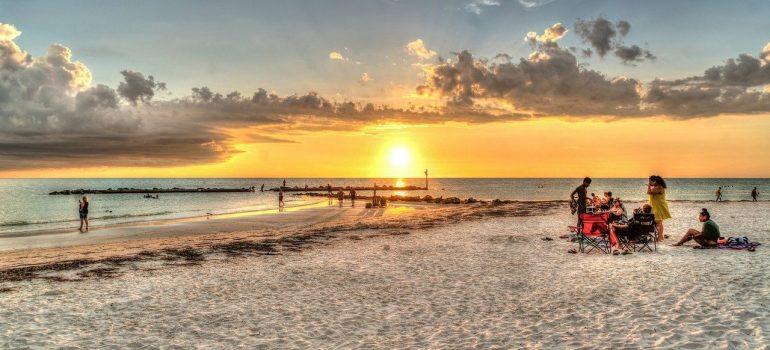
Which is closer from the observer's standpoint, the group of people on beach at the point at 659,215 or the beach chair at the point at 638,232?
the beach chair at the point at 638,232

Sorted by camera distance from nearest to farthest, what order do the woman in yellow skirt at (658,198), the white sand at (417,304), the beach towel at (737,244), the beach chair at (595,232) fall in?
the white sand at (417,304) → the beach towel at (737,244) → the beach chair at (595,232) → the woman in yellow skirt at (658,198)

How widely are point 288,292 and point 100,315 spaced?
3676 mm

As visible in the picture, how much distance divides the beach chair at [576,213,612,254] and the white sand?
90cm

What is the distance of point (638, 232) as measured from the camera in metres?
14.5

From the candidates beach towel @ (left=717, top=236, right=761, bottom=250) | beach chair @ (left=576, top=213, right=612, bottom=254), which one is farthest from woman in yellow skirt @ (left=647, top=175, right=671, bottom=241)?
beach chair @ (left=576, top=213, right=612, bottom=254)

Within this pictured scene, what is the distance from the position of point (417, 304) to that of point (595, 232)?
848 cm

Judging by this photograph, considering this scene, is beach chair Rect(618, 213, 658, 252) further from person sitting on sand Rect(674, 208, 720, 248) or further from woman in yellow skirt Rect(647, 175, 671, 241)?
woman in yellow skirt Rect(647, 175, 671, 241)

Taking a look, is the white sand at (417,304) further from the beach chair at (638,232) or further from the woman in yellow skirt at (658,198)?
the woman in yellow skirt at (658,198)

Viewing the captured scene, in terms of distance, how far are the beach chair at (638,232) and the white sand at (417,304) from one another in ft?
1.99

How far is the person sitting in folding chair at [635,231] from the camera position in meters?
14.4

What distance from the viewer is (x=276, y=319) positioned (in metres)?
8.55

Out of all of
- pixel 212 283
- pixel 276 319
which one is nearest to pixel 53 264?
pixel 212 283

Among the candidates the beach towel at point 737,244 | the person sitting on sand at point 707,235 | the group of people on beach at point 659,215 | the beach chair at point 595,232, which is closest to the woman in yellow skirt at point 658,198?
the group of people on beach at point 659,215

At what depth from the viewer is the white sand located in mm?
7305
